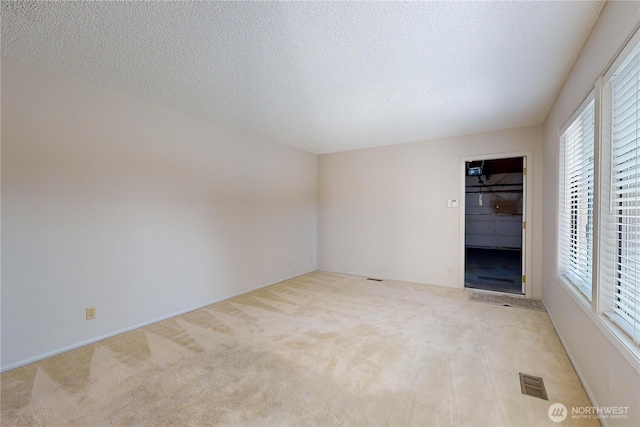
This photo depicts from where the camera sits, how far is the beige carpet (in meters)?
1.66

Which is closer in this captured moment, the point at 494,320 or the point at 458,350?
the point at 458,350

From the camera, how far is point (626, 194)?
4.90 ft

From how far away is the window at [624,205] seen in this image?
1.33 m

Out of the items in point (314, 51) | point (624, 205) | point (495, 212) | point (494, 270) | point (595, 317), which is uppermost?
point (314, 51)

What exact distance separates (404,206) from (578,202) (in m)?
2.63

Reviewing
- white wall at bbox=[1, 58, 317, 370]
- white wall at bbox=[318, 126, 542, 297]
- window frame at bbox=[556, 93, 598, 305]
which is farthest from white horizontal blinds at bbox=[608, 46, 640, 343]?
white wall at bbox=[1, 58, 317, 370]

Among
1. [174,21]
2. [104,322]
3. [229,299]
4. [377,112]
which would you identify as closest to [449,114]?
[377,112]

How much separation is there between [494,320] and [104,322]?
417 centimetres

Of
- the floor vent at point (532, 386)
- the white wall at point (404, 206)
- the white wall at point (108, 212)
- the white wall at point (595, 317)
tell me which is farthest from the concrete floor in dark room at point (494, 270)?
the white wall at point (108, 212)

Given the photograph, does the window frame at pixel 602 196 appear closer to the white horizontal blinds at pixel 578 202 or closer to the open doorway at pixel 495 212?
the white horizontal blinds at pixel 578 202

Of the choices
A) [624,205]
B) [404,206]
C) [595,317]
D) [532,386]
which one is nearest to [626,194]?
[624,205]

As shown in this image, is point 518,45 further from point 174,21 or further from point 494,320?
point 494,320

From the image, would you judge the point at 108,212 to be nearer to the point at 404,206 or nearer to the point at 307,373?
the point at 307,373

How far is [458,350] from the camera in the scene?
242 cm
